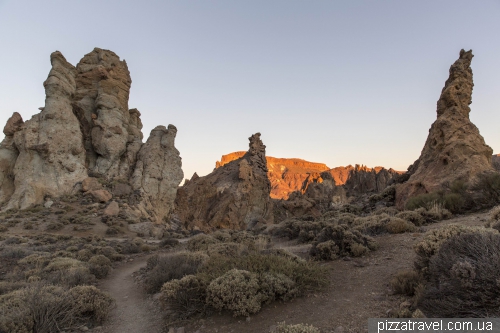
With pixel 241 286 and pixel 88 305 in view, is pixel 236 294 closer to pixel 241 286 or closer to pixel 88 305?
pixel 241 286

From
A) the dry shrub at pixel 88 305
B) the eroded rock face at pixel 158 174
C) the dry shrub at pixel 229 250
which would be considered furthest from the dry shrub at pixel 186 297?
the eroded rock face at pixel 158 174

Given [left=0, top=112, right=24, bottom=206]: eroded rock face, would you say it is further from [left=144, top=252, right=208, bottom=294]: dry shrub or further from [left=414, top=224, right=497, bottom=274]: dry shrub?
[left=414, top=224, right=497, bottom=274]: dry shrub

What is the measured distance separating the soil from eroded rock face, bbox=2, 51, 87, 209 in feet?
77.6

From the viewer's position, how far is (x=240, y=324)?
15.1 ft

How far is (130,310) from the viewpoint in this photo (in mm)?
6430

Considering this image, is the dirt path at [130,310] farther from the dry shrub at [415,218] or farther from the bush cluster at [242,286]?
the dry shrub at [415,218]

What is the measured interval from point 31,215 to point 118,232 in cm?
750

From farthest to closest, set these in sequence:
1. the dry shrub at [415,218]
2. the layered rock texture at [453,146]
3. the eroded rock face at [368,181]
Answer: the eroded rock face at [368,181] → the layered rock texture at [453,146] → the dry shrub at [415,218]

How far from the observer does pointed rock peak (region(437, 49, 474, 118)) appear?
17094 millimetres

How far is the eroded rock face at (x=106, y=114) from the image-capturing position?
99.8 ft

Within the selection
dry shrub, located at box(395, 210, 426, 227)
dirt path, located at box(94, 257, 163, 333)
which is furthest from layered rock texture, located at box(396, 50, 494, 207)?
dirt path, located at box(94, 257, 163, 333)

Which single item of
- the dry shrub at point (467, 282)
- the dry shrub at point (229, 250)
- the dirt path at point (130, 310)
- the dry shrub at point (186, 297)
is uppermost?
the dry shrub at point (467, 282)

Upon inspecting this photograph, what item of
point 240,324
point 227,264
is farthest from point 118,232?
point 240,324

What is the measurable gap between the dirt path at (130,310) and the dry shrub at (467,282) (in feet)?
15.3
